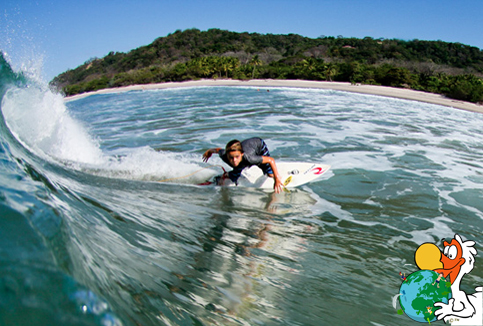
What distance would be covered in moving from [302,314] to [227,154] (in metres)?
2.94

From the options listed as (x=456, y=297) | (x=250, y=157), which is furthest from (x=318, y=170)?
(x=456, y=297)

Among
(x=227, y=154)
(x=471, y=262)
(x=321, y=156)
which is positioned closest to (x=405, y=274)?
(x=471, y=262)

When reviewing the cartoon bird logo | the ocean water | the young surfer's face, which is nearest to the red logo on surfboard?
the ocean water

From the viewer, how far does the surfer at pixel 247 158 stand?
471cm

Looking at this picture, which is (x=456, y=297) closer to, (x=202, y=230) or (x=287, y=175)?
(x=202, y=230)

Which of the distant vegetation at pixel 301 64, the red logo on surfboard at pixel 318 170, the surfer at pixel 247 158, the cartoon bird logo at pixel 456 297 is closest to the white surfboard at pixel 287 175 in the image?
the red logo on surfboard at pixel 318 170

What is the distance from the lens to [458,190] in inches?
227

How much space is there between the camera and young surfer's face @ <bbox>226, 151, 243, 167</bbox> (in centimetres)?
470

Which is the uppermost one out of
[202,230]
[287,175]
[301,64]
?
[301,64]

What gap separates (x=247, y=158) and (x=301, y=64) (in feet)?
141

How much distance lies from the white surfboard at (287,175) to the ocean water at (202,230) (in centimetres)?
19

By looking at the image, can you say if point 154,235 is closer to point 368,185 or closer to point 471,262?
point 471,262

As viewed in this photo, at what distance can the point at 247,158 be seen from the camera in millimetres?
5016

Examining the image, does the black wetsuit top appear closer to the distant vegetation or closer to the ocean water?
the ocean water
